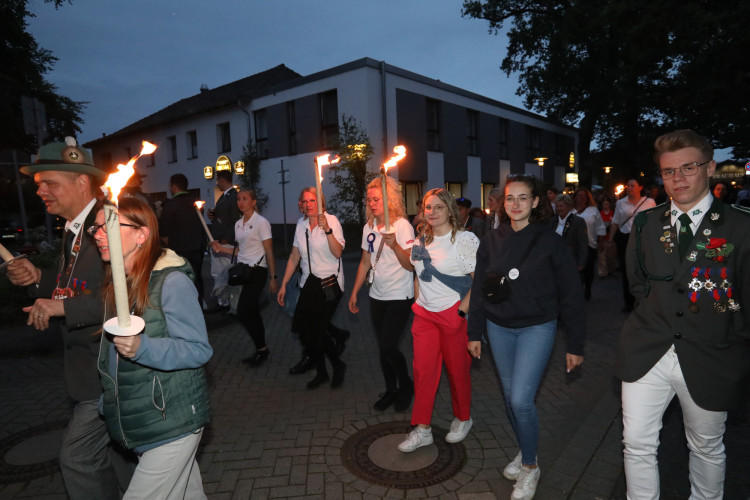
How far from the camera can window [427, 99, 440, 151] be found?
23.6m

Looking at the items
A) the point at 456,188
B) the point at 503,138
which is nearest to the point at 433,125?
the point at 456,188

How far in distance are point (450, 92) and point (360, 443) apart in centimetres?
2313

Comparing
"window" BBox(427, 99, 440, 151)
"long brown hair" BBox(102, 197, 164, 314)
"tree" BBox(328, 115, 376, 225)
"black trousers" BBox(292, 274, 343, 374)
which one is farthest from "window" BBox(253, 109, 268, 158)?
"long brown hair" BBox(102, 197, 164, 314)

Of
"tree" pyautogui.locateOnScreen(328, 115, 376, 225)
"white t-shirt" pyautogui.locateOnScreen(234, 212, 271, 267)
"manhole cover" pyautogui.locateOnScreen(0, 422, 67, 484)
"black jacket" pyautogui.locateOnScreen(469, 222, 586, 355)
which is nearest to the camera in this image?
"black jacket" pyautogui.locateOnScreen(469, 222, 586, 355)

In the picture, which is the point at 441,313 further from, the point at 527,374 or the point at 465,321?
the point at 527,374

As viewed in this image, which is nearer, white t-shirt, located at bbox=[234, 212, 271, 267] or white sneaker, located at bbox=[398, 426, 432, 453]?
white sneaker, located at bbox=[398, 426, 432, 453]

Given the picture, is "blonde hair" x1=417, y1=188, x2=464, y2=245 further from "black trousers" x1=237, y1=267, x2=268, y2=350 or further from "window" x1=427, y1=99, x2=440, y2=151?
"window" x1=427, y1=99, x2=440, y2=151

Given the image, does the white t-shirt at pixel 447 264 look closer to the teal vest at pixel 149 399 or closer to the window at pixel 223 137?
the teal vest at pixel 149 399

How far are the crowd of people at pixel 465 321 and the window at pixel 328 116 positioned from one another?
60.8ft


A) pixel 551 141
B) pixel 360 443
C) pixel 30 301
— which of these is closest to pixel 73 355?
pixel 360 443

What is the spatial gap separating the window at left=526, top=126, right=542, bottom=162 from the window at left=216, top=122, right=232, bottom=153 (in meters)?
19.4

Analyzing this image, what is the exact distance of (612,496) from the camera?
3.16 m

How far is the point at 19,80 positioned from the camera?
1970cm

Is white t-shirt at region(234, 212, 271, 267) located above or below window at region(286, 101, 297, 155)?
below
